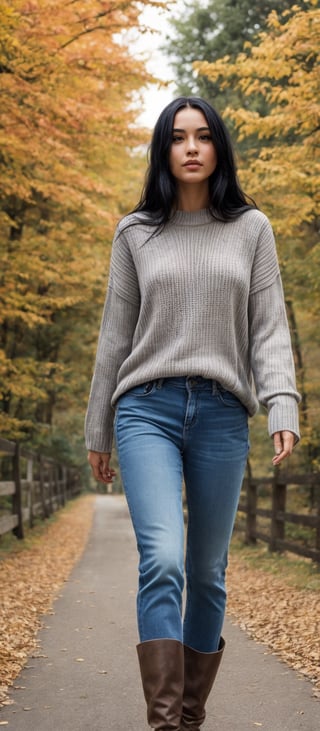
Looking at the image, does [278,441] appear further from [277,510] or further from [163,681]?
[277,510]

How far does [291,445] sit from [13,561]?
7.38 metres

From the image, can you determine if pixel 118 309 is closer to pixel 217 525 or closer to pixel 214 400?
pixel 214 400

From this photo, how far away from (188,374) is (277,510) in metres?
7.78

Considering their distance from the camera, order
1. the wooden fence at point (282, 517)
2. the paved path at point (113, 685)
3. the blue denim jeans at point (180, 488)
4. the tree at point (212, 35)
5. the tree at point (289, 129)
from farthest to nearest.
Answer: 1. the tree at point (212, 35)
2. the wooden fence at point (282, 517)
3. the tree at point (289, 129)
4. the paved path at point (113, 685)
5. the blue denim jeans at point (180, 488)

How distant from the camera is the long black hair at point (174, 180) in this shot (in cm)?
287

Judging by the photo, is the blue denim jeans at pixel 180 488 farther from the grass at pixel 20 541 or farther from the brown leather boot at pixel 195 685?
the grass at pixel 20 541

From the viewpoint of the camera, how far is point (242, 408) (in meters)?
2.83

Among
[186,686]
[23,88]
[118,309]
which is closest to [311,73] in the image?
[23,88]

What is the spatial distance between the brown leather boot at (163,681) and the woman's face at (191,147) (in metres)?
1.47

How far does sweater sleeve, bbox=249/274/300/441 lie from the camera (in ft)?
8.70

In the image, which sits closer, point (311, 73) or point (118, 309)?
point (118, 309)

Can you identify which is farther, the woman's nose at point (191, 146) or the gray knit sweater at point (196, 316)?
the woman's nose at point (191, 146)

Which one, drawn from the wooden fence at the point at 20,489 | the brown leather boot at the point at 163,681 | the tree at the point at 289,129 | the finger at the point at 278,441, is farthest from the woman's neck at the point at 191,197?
the wooden fence at the point at 20,489

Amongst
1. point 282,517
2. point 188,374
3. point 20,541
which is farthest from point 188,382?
point 20,541
